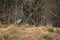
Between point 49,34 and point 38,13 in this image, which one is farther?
point 38,13

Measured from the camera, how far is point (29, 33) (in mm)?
9945

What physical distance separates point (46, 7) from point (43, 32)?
237 inches

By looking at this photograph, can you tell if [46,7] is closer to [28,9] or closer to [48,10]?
[48,10]

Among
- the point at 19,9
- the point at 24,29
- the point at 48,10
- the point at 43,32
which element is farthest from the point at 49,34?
the point at 19,9

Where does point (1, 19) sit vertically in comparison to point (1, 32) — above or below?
below

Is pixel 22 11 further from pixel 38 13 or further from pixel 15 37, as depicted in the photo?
pixel 15 37

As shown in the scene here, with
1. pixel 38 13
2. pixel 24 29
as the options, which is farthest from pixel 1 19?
pixel 24 29

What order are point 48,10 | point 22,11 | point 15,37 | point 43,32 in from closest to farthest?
1. point 15,37
2. point 43,32
3. point 48,10
4. point 22,11

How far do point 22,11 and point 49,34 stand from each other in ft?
23.9

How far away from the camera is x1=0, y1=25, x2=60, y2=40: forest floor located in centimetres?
944

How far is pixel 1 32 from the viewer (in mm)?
9883

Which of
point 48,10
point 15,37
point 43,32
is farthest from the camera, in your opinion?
point 48,10

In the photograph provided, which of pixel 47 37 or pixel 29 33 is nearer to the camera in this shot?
pixel 47 37

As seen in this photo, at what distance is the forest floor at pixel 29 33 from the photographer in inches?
372
